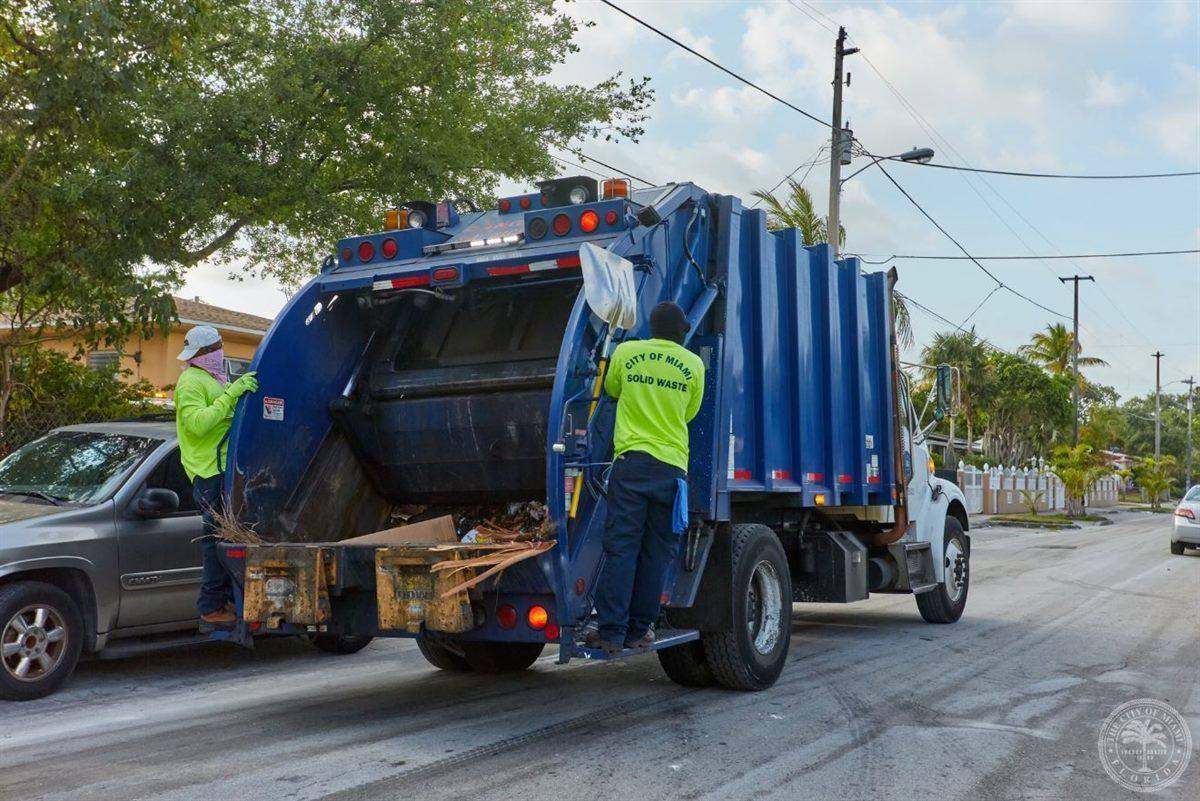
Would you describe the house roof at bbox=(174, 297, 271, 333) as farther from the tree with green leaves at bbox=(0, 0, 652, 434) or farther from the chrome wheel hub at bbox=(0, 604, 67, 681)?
the chrome wheel hub at bbox=(0, 604, 67, 681)

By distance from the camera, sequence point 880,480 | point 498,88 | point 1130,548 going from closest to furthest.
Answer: point 880,480 < point 498,88 < point 1130,548

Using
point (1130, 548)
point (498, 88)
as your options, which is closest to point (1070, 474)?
point (1130, 548)

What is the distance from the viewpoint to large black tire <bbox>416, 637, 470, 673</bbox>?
749 cm

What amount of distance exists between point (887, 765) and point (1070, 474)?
36774 millimetres

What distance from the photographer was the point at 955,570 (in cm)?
1053

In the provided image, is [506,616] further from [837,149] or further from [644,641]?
[837,149]

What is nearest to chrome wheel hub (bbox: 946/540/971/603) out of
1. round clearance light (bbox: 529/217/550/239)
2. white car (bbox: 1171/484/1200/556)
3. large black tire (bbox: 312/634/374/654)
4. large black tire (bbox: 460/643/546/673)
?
large black tire (bbox: 460/643/546/673)

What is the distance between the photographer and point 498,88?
15.1 meters

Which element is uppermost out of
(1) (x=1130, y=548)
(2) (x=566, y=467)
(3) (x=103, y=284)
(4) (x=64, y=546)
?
(3) (x=103, y=284)

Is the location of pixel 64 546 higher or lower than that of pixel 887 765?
higher

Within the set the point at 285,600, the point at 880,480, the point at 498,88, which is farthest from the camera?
the point at 498,88

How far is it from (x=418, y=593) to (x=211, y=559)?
4.84 feet

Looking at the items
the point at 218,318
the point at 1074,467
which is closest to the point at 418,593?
the point at 218,318

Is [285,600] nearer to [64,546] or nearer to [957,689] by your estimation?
[64,546]
